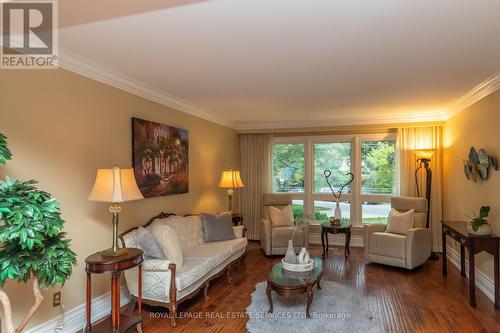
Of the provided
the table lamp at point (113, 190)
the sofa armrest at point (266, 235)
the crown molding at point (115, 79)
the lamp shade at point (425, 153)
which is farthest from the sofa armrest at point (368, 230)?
the table lamp at point (113, 190)

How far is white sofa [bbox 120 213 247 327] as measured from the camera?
2.98 metres

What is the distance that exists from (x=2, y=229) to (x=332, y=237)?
18.5ft

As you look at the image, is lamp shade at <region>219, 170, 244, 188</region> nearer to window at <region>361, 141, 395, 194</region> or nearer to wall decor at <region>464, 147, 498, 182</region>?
window at <region>361, 141, 395, 194</region>

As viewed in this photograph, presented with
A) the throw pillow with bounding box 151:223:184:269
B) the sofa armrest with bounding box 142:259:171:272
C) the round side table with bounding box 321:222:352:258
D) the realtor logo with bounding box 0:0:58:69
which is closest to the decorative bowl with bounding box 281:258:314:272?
the throw pillow with bounding box 151:223:184:269

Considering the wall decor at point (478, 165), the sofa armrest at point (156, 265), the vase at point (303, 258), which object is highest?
the wall decor at point (478, 165)

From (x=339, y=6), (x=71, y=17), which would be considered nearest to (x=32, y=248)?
(x=71, y=17)

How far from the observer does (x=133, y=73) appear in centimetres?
326

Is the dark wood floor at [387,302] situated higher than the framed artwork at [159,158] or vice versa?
the framed artwork at [159,158]

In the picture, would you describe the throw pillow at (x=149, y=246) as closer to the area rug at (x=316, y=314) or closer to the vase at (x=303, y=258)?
the area rug at (x=316, y=314)

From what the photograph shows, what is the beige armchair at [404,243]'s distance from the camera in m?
4.44

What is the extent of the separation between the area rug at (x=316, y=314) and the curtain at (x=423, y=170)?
9.23ft

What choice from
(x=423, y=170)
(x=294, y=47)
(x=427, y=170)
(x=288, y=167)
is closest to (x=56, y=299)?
(x=294, y=47)

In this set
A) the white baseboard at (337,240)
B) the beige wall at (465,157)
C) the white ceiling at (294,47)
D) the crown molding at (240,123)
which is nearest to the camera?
the white ceiling at (294,47)

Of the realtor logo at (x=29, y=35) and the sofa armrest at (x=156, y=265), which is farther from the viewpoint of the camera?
the sofa armrest at (x=156, y=265)
